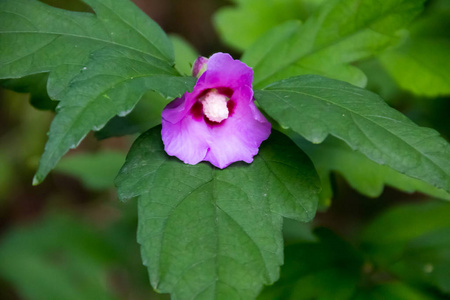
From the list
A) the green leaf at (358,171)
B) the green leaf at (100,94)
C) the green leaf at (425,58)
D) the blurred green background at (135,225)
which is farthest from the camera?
the green leaf at (425,58)

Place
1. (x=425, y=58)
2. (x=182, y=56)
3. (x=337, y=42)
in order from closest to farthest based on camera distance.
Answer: (x=337, y=42) → (x=182, y=56) → (x=425, y=58)

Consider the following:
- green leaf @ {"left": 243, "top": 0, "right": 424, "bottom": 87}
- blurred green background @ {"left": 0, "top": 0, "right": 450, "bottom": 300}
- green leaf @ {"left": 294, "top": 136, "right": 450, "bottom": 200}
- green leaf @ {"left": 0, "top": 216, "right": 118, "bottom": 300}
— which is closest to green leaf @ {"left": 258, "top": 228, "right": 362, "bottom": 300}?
blurred green background @ {"left": 0, "top": 0, "right": 450, "bottom": 300}

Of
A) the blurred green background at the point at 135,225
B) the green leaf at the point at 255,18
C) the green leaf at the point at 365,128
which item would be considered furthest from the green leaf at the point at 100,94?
the green leaf at the point at 255,18

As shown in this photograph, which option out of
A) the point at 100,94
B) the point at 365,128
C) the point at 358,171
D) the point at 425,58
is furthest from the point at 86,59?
the point at 425,58

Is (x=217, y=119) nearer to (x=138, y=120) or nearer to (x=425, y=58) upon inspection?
(x=138, y=120)

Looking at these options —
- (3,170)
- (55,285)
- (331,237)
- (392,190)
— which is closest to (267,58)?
(331,237)

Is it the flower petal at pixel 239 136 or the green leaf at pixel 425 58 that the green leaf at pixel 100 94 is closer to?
the flower petal at pixel 239 136

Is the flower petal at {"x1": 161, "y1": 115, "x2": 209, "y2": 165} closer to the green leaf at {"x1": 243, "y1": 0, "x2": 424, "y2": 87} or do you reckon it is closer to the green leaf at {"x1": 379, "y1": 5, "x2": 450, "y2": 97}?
the green leaf at {"x1": 243, "y1": 0, "x2": 424, "y2": 87}
